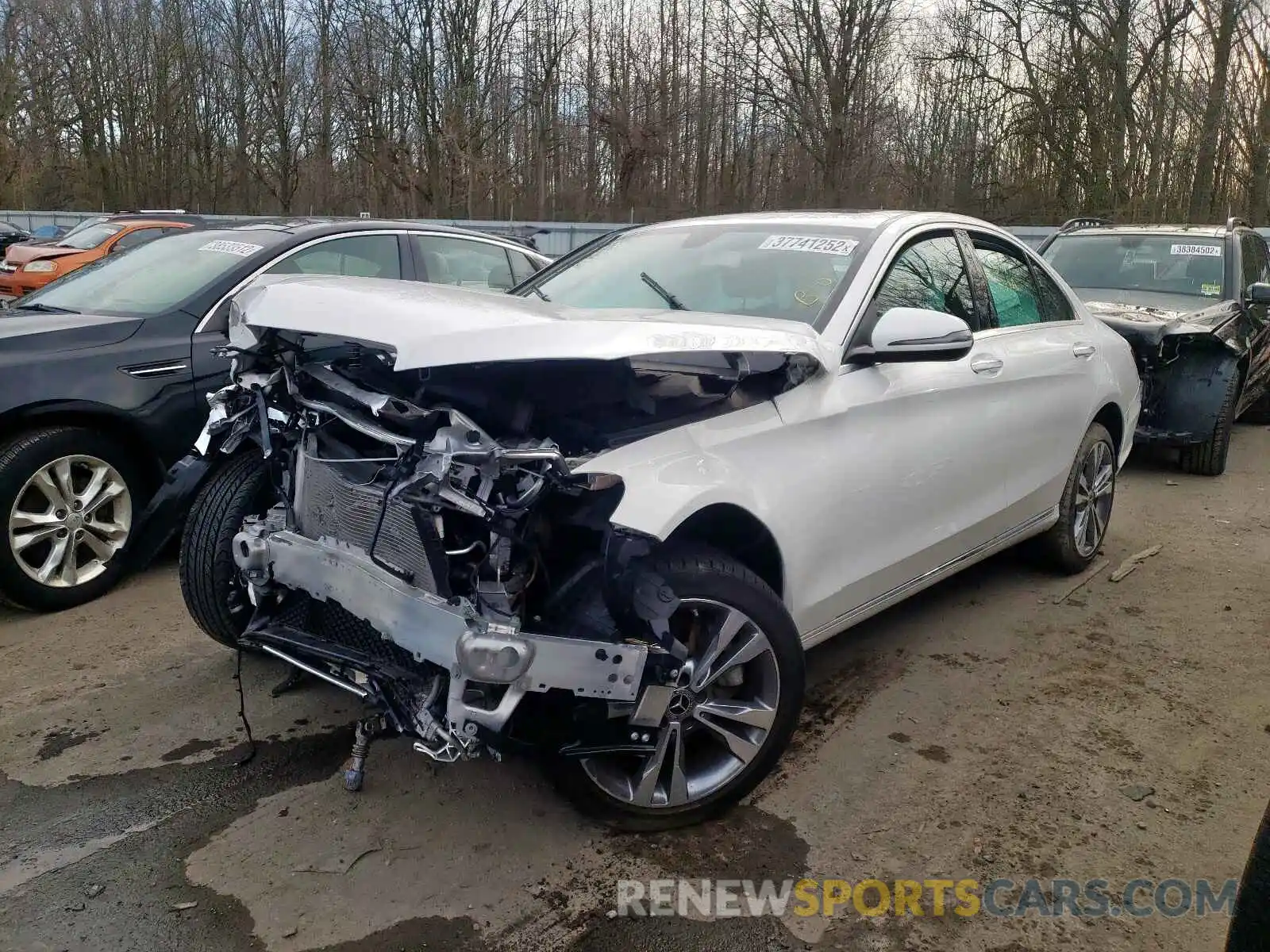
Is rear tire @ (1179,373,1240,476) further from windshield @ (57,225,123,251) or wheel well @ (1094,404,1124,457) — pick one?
windshield @ (57,225,123,251)

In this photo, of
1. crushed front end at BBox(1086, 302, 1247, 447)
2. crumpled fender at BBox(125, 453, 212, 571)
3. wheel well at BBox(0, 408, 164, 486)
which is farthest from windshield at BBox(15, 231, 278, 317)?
crushed front end at BBox(1086, 302, 1247, 447)

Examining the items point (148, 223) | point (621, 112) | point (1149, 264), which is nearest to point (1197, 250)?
point (1149, 264)

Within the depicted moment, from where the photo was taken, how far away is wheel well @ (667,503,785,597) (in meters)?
2.77

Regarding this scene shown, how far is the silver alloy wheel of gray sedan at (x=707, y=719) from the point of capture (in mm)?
2680

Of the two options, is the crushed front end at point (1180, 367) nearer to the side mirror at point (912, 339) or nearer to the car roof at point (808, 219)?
the car roof at point (808, 219)

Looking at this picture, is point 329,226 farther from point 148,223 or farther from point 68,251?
point 148,223

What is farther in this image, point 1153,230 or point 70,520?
point 1153,230

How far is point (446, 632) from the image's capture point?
233 centimetres

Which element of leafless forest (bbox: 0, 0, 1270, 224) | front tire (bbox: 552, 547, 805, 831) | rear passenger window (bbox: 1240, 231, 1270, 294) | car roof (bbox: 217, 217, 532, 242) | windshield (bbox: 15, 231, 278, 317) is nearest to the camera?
front tire (bbox: 552, 547, 805, 831)

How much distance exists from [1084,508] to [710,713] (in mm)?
3088

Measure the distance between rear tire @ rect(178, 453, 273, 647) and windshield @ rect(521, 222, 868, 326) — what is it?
136 cm

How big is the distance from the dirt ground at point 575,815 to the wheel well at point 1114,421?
121 cm

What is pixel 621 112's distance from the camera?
28594 millimetres

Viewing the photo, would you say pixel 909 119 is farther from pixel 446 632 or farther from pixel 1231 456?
pixel 446 632
